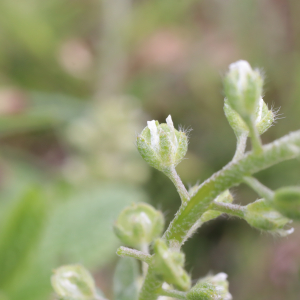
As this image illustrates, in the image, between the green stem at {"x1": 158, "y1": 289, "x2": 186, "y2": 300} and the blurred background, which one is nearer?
the green stem at {"x1": 158, "y1": 289, "x2": 186, "y2": 300}

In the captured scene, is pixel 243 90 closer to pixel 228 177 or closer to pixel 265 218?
pixel 228 177

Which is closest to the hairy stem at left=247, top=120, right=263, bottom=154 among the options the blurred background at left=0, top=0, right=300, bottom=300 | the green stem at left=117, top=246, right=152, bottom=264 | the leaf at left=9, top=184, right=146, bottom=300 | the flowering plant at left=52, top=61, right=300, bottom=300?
the flowering plant at left=52, top=61, right=300, bottom=300

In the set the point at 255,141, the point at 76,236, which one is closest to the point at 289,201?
the point at 255,141

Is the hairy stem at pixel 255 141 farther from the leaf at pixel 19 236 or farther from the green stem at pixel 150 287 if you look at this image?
the leaf at pixel 19 236

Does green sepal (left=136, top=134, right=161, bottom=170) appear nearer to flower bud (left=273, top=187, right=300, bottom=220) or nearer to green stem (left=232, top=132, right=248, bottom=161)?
green stem (left=232, top=132, right=248, bottom=161)

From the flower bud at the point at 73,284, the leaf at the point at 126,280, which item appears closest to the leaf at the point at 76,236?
the leaf at the point at 126,280
